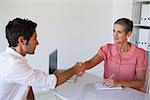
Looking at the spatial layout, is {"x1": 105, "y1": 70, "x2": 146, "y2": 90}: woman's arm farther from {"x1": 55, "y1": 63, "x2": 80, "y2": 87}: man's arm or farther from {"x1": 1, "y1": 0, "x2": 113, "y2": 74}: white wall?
{"x1": 1, "y1": 0, "x2": 113, "y2": 74}: white wall

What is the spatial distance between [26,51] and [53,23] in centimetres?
175

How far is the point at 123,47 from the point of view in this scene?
7.07 feet

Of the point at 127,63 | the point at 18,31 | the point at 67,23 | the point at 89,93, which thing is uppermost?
the point at 18,31

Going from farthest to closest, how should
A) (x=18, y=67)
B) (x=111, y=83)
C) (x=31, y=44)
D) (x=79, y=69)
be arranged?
(x=79, y=69) → (x=111, y=83) → (x=31, y=44) → (x=18, y=67)

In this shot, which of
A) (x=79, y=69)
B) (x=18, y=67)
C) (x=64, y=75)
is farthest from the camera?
(x=79, y=69)

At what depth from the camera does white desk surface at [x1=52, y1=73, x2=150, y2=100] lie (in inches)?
Answer: 65.4

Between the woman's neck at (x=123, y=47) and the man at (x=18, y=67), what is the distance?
798 millimetres

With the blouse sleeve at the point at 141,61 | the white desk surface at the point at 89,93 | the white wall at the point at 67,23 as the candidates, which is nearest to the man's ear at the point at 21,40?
the white desk surface at the point at 89,93

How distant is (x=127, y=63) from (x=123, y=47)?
0.15m

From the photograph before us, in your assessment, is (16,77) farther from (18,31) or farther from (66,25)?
(66,25)

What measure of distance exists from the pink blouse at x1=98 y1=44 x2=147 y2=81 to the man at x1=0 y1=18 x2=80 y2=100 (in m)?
0.74

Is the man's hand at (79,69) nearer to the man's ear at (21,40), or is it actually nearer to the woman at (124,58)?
the woman at (124,58)

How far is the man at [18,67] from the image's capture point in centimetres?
145

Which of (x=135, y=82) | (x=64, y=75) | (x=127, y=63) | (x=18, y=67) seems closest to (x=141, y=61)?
(x=127, y=63)
